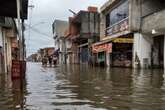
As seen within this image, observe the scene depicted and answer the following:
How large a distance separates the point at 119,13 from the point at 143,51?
820 cm

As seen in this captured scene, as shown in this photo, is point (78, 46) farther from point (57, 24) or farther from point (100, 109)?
point (100, 109)

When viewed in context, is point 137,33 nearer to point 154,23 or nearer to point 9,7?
point 154,23

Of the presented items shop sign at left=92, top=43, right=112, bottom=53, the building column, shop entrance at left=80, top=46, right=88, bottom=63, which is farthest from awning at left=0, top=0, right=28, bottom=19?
shop entrance at left=80, top=46, right=88, bottom=63

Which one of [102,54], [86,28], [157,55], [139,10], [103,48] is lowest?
[157,55]

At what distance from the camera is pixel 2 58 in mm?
31047

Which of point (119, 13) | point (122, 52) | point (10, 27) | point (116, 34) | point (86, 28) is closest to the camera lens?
point (10, 27)

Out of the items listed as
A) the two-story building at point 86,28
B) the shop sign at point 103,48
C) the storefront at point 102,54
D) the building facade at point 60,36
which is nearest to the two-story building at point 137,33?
the shop sign at point 103,48

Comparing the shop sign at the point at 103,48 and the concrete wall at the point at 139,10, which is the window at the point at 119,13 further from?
the shop sign at the point at 103,48

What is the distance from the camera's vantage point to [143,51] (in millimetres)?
38500

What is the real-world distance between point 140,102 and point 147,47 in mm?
28928

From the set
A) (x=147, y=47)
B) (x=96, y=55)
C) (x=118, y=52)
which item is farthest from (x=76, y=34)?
(x=147, y=47)

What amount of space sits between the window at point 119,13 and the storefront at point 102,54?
124 inches

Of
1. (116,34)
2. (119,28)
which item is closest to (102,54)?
(116,34)

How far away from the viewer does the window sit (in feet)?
138
